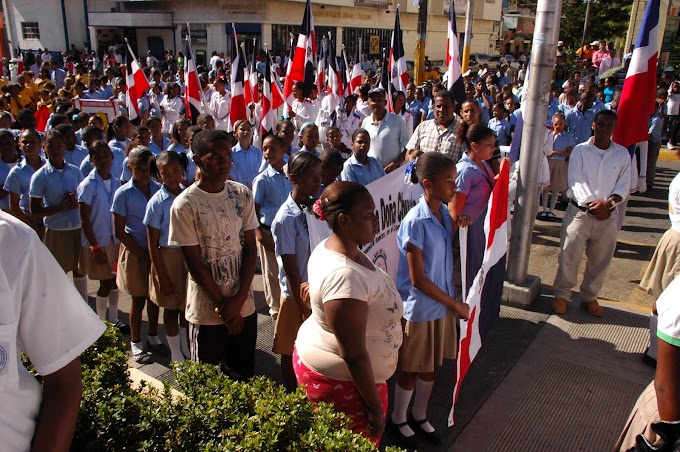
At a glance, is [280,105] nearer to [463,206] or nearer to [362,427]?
[463,206]

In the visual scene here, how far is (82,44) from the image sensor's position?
38750 mm

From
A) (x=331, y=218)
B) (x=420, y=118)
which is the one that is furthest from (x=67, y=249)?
(x=420, y=118)

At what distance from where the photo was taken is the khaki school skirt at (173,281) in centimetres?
421

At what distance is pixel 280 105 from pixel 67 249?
5.55 meters

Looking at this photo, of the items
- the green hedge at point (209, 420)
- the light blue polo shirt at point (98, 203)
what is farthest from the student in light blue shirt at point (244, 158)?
the green hedge at point (209, 420)

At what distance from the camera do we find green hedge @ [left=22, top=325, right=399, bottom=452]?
6.58 ft

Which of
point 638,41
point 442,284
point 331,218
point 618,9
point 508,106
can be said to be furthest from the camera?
point 618,9

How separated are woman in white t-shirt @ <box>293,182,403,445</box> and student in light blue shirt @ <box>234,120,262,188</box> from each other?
4.30 meters

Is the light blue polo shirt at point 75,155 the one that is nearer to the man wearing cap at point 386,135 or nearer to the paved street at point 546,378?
the paved street at point 546,378

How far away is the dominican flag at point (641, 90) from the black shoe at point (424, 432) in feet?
11.3

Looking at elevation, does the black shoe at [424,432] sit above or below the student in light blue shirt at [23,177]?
below

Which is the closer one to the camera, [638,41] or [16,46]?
[638,41]

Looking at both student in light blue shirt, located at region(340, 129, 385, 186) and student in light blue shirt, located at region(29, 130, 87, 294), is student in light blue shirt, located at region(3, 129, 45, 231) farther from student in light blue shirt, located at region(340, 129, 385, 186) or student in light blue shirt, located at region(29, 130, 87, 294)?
student in light blue shirt, located at region(340, 129, 385, 186)

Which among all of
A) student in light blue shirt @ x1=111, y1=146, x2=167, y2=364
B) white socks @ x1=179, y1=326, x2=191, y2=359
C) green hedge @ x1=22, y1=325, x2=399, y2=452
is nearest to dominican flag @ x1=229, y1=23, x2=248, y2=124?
student in light blue shirt @ x1=111, y1=146, x2=167, y2=364
